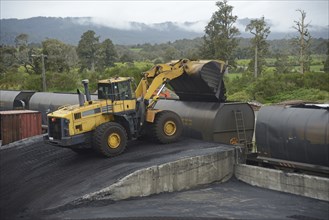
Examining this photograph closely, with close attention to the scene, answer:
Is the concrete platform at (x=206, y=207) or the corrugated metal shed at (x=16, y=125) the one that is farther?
the corrugated metal shed at (x=16, y=125)

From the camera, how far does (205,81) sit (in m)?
19.5

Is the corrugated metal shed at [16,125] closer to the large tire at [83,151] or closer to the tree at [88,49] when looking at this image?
the large tire at [83,151]

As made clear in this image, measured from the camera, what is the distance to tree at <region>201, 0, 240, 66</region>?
61.1 meters

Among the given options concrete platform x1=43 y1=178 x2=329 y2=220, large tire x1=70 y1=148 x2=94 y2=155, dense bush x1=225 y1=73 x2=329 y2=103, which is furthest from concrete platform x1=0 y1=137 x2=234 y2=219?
dense bush x1=225 y1=73 x2=329 y2=103

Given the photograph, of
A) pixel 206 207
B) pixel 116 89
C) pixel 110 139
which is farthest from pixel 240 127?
pixel 206 207

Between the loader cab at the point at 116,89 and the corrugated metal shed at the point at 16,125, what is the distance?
9795 millimetres

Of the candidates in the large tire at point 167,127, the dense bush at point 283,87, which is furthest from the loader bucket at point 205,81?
the dense bush at point 283,87

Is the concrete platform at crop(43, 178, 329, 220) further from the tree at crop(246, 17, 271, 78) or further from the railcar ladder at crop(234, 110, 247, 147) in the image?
the tree at crop(246, 17, 271, 78)

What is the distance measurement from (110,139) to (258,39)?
158 ft

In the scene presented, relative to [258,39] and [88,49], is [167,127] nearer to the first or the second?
[258,39]

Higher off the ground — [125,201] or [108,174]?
[108,174]

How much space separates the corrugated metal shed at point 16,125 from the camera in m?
25.9

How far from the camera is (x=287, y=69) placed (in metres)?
67.8

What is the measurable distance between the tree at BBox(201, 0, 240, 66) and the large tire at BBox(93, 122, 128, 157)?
4542 cm
